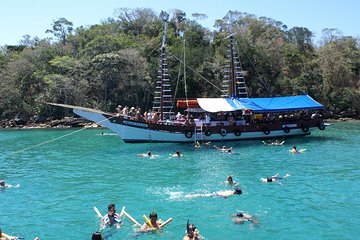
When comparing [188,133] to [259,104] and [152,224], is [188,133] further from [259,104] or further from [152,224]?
[152,224]

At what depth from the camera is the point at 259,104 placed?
4044cm

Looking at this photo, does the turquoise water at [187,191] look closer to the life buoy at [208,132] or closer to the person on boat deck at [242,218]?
the person on boat deck at [242,218]

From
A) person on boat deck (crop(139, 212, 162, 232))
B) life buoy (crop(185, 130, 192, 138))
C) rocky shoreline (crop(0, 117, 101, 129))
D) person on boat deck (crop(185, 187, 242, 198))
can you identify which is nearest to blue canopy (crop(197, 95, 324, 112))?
life buoy (crop(185, 130, 192, 138))

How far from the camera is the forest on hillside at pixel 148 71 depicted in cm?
6606

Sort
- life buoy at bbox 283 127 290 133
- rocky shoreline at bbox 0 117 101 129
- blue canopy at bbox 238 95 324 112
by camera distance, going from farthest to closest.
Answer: rocky shoreline at bbox 0 117 101 129
life buoy at bbox 283 127 290 133
blue canopy at bbox 238 95 324 112

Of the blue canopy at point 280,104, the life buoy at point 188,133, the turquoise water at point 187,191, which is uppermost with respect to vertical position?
the blue canopy at point 280,104

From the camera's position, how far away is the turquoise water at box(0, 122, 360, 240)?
14766mm

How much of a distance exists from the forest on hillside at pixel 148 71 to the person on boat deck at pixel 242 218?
44.9 metres

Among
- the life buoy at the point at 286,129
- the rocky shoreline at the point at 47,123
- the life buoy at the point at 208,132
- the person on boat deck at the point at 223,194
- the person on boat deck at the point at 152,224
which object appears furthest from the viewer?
the rocky shoreline at the point at 47,123

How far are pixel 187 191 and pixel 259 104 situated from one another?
22432 millimetres

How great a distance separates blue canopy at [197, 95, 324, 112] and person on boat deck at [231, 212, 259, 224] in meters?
21.6

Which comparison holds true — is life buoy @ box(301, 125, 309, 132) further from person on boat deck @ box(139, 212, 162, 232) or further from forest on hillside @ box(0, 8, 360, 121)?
person on boat deck @ box(139, 212, 162, 232)

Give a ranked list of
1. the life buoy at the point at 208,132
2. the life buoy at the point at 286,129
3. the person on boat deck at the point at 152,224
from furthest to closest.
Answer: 1. the life buoy at the point at 286,129
2. the life buoy at the point at 208,132
3. the person on boat deck at the point at 152,224

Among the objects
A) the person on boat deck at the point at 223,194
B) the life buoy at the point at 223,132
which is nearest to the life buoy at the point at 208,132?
the life buoy at the point at 223,132
